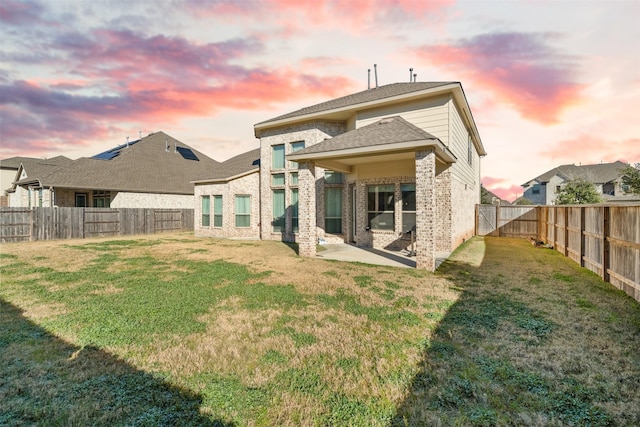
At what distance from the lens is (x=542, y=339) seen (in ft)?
13.8

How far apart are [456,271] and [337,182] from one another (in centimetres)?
782

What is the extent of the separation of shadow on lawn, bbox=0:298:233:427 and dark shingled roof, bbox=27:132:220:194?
1817 centimetres

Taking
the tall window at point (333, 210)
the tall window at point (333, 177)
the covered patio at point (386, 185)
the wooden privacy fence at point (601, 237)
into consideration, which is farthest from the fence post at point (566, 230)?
the tall window at point (333, 177)

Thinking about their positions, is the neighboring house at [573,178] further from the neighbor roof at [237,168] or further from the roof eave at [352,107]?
the neighbor roof at [237,168]

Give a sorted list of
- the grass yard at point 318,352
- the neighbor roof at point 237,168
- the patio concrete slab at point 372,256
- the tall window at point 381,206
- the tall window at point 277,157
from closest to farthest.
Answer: the grass yard at point 318,352 → the patio concrete slab at point 372,256 → the tall window at point 381,206 → the tall window at point 277,157 → the neighbor roof at point 237,168

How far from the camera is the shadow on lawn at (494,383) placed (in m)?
2.64

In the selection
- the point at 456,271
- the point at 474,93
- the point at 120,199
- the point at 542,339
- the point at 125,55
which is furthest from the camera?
the point at 120,199

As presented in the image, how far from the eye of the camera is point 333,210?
49.0 ft

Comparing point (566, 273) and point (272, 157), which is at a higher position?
point (272, 157)

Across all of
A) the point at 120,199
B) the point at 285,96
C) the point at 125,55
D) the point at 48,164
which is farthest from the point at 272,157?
the point at 48,164

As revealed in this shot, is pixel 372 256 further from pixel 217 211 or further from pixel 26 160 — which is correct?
pixel 26 160

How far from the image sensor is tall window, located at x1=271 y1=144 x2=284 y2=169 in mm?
16734

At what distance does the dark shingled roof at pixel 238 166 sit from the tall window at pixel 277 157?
59.3 inches

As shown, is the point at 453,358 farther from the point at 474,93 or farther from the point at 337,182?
the point at 474,93
